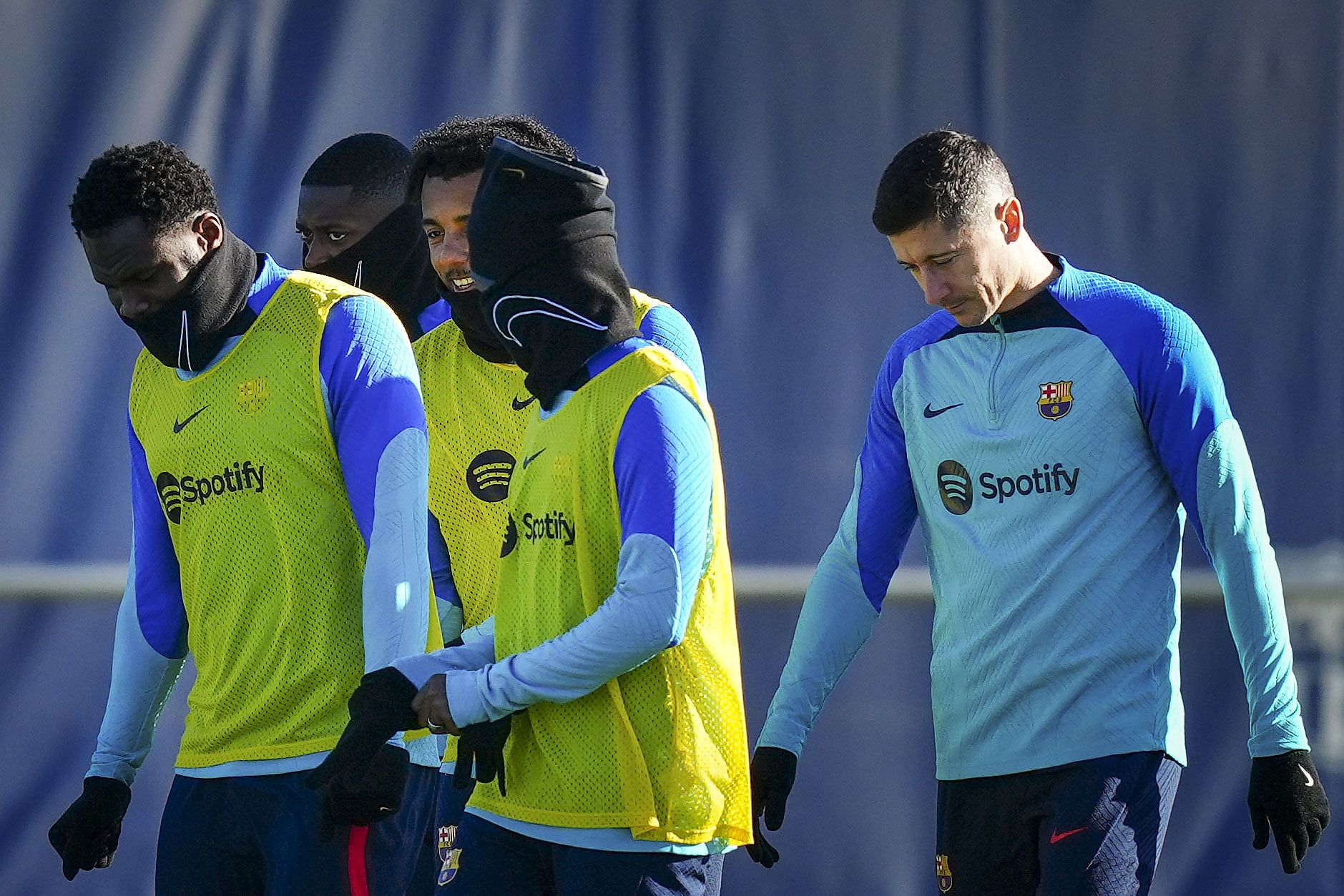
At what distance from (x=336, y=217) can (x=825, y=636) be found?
1.38 meters

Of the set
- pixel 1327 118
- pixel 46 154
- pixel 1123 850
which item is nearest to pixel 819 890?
pixel 1123 850

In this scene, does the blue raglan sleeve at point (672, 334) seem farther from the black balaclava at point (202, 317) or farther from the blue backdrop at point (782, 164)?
the blue backdrop at point (782, 164)

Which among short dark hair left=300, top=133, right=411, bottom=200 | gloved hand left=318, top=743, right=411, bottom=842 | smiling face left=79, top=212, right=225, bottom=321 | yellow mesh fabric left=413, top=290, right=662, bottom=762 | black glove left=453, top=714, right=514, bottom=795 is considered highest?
short dark hair left=300, top=133, right=411, bottom=200

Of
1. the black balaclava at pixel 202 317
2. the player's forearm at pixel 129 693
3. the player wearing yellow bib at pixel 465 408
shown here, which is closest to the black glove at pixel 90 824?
the player's forearm at pixel 129 693

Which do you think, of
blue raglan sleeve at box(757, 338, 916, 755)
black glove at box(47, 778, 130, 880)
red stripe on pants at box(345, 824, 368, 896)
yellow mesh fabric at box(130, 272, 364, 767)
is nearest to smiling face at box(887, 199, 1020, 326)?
blue raglan sleeve at box(757, 338, 916, 755)

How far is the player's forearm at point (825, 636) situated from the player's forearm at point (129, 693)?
1029mm

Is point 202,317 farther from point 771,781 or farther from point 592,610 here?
point 771,781

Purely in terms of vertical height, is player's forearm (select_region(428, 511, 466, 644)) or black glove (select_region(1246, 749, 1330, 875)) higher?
player's forearm (select_region(428, 511, 466, 644))

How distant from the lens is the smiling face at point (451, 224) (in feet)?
10.5

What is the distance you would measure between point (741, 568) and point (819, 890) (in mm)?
885

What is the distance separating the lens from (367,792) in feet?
8.09

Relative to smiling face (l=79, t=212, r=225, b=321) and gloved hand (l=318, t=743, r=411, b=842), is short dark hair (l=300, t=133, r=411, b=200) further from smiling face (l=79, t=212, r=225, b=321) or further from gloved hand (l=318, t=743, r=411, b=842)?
gloved hand (l=318, t=743, r=411, b=842)

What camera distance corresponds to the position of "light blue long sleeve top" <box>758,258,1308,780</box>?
110 inches

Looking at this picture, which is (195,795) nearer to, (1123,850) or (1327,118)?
(1123,850)
